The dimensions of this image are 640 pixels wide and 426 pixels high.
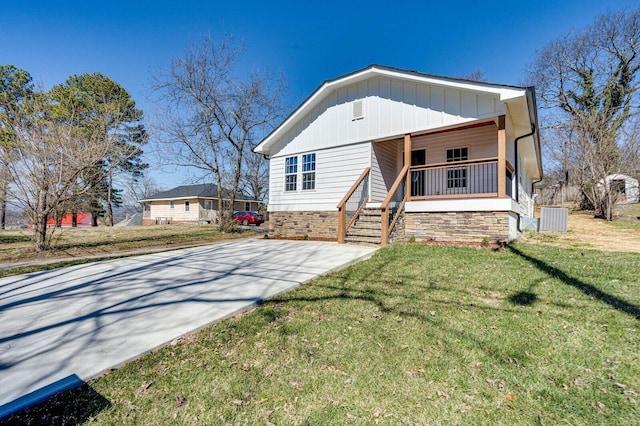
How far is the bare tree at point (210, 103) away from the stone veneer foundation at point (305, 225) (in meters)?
5.76

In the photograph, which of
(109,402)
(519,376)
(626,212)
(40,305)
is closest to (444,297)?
(519,376)

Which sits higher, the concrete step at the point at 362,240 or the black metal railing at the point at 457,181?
the black metal railing at the point at 457,181

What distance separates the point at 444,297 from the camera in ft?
12.9

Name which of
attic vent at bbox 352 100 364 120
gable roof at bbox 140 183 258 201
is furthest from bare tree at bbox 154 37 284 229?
gable roof at bbox 140 183 258 201

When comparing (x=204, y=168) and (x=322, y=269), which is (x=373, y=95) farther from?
(x=204, y=168)

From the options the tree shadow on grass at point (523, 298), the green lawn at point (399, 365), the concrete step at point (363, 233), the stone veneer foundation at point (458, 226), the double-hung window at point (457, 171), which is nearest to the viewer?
the green lawn at point (399, 365)

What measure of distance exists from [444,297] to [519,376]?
165 centimetres

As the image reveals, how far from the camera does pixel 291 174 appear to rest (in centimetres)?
1170

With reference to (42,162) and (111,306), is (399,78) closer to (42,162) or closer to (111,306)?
(111,306)

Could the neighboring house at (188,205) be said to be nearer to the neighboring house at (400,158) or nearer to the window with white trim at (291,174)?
the window with white trim at (291,174)

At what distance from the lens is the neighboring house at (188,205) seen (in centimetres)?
3133

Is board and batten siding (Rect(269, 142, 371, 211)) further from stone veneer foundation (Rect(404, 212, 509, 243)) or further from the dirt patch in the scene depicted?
the dirt patch

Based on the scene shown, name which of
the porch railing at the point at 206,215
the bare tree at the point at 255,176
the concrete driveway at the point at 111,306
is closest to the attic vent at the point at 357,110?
the concrete driveway at the point at 111,306

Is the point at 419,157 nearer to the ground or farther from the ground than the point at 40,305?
farther from the ground
